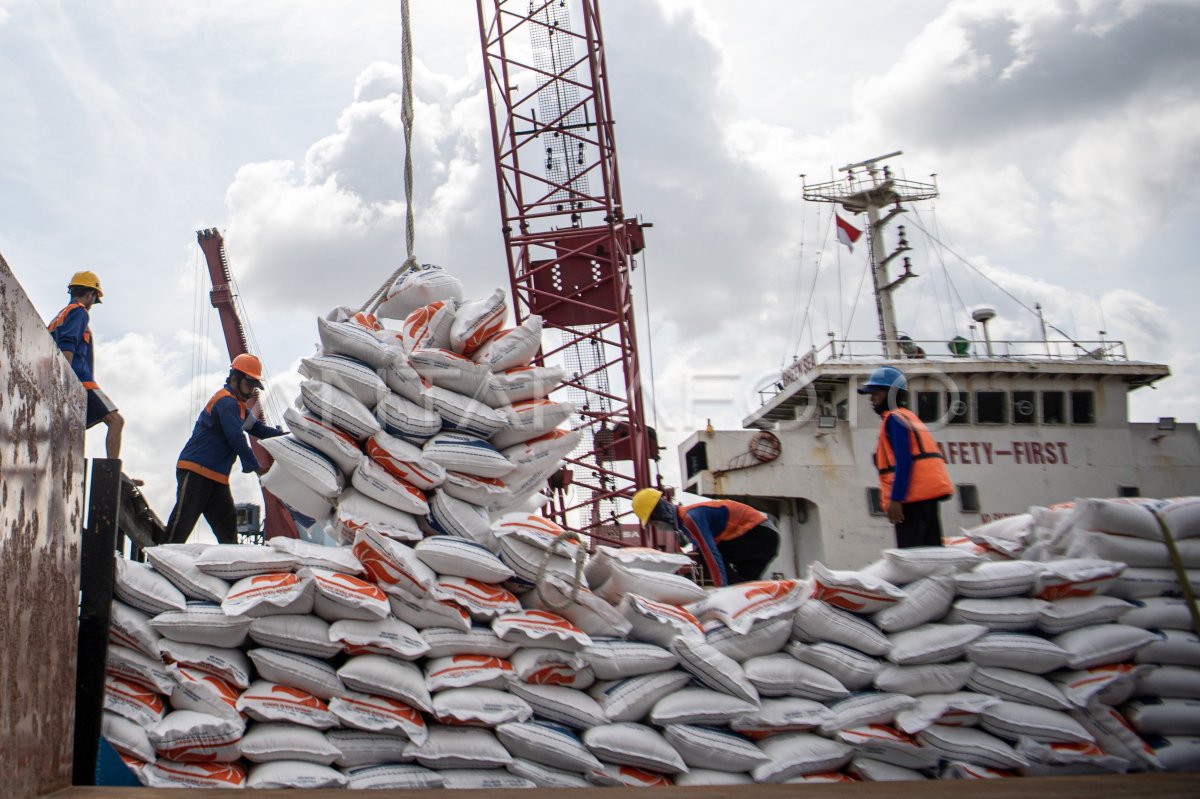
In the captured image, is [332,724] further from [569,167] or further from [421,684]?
[569,167]

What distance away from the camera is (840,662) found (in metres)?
3.06

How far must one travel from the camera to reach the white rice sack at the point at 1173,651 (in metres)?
3.11

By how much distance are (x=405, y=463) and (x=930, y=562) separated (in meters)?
1.96

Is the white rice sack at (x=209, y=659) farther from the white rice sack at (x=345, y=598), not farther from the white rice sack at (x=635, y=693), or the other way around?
the white rice sack at (x=635, y=693)

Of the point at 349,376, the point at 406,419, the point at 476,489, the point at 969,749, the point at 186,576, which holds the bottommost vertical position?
the point at 969,749

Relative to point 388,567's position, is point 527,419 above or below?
above

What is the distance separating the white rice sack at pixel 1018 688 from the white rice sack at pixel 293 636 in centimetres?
214

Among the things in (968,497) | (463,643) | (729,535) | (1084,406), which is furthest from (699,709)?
(1084,406)

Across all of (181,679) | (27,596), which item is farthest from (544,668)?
(27,596)

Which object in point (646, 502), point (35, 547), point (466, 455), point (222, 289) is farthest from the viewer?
point (222, 289)

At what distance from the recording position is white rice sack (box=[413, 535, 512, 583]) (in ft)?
10.0

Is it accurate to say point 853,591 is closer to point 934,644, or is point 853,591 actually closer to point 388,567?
point 934,644

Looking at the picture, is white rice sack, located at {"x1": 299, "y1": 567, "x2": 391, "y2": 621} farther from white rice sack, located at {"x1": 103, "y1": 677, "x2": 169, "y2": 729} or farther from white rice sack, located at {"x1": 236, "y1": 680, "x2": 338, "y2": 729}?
white rice sack, located at {"x1": 103, "y1": 677, "x2": 169, "y2": 729}

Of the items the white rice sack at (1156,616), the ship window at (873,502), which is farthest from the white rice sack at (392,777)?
the ship window at (873,502)
